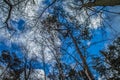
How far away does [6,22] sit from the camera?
9195mm

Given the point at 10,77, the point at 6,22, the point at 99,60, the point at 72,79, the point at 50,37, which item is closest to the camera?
the point at 6,22

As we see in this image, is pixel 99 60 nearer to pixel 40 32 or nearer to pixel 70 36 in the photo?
pixel 70 36

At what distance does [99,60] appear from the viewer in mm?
13109

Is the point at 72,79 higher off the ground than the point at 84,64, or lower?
lower

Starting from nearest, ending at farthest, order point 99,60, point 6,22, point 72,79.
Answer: point 6,22, point 99,60, point 72,79

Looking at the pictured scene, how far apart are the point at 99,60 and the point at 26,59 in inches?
264

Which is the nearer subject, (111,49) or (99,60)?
(99,60)

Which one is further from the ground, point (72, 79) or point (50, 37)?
point (50, 37)

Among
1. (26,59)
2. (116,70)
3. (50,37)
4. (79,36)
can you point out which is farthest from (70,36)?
(116,70)

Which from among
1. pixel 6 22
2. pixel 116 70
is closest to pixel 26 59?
pixel 116 70

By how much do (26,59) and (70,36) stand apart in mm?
5986

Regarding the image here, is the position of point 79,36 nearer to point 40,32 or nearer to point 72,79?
point 40,32

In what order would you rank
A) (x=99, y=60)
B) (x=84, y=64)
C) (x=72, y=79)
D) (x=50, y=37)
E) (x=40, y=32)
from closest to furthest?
(x=84, y=64) → (x=40, y=32) → (x=99, y=60) → (x=50, y=37) → (x=72, y=79)

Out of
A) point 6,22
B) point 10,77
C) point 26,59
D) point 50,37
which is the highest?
point 6,22
